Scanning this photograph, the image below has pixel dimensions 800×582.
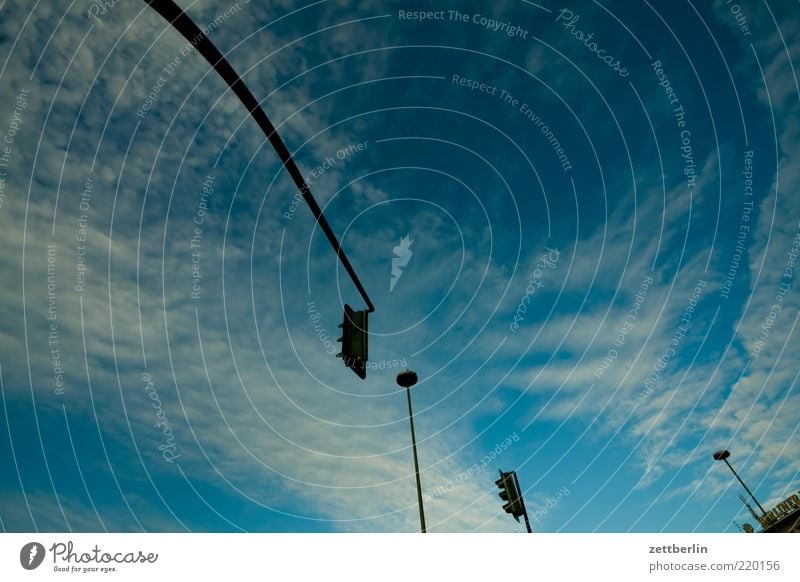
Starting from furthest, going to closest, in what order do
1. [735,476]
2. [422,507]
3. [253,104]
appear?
[735,476] < [422,507] < [253,104]

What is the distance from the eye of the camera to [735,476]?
41875 millimetres

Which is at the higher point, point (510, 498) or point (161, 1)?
point (161, 1)

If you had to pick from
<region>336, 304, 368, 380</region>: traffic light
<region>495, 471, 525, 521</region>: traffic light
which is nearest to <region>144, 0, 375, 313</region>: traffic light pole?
<region>336, 304, 368, 380</region>: traffic light

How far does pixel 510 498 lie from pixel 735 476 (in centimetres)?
4843

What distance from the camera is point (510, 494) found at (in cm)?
1084
